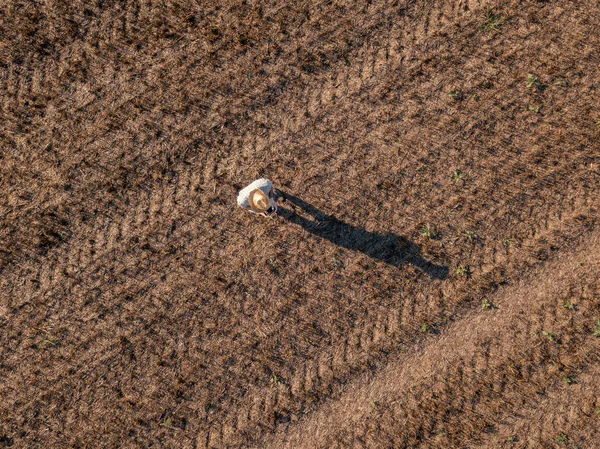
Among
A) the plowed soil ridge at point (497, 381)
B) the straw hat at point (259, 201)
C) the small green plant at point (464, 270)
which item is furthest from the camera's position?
the small green plant at point (464, 270)

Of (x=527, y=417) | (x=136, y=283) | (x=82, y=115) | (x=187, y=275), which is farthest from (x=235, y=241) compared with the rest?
(x=527, y=417)

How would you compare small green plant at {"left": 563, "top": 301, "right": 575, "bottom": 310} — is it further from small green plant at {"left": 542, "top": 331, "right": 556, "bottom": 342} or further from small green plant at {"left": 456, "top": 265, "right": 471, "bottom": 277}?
small green plant at {"left": 456, "top": 265, "right": 471, "bottom": 277}

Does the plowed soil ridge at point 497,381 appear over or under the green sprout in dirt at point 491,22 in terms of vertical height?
under

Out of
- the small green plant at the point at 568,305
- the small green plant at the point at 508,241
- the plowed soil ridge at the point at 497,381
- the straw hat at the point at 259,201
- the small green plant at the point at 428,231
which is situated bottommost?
the plowed soil ridge at the point at 497,381

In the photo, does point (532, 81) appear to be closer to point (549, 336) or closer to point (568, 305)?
point (568, 305)

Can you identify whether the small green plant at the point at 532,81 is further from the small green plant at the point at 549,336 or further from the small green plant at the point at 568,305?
the small green plant at the point at 549,336

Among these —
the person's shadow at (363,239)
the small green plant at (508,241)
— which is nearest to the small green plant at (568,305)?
the small green plant at (508,241)

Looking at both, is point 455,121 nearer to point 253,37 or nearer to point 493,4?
point 493,4
